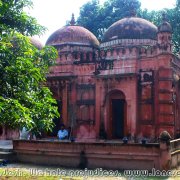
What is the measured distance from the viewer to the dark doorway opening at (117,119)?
52.3ft

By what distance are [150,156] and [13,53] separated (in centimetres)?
567

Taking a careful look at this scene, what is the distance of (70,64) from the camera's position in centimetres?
1669

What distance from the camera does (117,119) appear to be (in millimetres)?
16094

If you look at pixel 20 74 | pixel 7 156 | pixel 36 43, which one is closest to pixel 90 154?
pixel 7 156

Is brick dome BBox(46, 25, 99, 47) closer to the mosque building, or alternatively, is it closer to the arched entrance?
the mosque building

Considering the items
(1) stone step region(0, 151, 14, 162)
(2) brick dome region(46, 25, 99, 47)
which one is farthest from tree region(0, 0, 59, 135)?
(2) brick dome region(46, 25, 99, 47)

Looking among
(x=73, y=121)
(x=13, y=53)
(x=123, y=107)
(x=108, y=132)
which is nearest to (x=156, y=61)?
(x=123, y=107)

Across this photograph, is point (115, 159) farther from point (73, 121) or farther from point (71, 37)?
point (71, 37)

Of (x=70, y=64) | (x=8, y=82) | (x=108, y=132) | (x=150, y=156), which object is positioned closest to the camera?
(x=8, y=82)

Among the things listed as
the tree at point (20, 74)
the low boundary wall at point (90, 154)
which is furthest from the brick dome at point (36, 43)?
the tree at point (20, 74)

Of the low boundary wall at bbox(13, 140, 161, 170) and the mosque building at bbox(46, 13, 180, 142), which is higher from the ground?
the mosque building at bbox(46, 13, 180, 142)

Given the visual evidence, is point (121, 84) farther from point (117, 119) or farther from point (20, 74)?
point (20, 74)

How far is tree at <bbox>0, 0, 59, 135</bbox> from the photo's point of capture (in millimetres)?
6031

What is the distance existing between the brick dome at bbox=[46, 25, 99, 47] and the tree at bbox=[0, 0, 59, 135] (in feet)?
35.6
